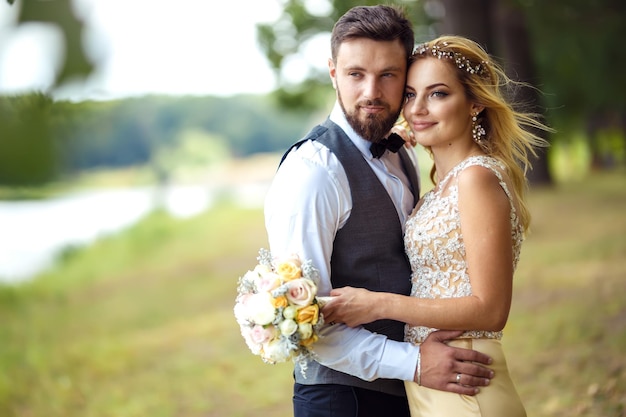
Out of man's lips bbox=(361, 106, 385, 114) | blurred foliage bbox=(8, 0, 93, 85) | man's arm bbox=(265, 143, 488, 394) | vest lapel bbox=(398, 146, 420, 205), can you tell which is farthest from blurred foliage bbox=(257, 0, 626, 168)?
blurred foliage bbox=(8, 0, 93, 85)

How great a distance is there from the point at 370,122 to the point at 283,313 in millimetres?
821

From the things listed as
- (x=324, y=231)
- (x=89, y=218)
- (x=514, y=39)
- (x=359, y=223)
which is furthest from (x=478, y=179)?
(x=89, y=218)

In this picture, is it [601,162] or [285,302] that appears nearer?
[285,302]

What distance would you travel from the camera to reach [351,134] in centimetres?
281

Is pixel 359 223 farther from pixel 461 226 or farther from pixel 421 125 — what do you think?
pixel 421 125

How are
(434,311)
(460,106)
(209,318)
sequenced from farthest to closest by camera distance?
(209,318) → (460,106) → (434,311)

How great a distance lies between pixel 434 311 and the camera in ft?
8.32

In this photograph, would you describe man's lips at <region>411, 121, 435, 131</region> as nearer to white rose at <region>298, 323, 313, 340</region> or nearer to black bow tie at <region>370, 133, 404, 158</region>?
black bow tie at <region>370, 133, 404, 158</region>

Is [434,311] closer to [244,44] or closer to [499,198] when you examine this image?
[499,198]

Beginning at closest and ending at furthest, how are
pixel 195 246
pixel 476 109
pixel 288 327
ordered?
1. pixel 288 327
2. pixel 476 109
3. pixel 195 246

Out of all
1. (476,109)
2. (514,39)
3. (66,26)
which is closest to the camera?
(66,26)

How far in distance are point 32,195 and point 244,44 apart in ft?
57.8

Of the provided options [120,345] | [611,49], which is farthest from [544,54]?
[120,345]

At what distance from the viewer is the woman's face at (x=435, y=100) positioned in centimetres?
276
